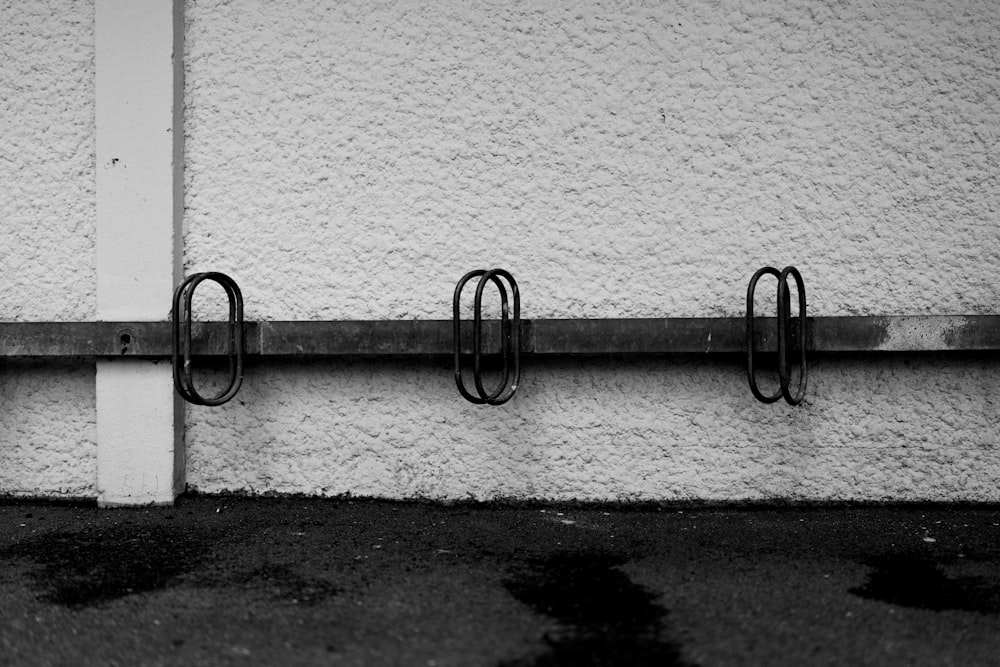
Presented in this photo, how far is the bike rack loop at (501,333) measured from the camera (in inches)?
120

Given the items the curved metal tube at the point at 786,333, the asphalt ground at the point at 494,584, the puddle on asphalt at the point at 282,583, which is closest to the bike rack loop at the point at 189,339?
the asphalt ground at the point at 494,584

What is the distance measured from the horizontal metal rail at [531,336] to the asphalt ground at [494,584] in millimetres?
690

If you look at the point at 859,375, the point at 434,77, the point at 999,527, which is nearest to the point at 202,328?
the point at 434,77

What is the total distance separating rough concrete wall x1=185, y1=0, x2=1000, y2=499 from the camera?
3.35m

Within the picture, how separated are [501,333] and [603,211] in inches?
27.3

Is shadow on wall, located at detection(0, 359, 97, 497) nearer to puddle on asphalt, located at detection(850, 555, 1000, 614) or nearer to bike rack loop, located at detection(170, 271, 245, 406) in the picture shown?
bike rack loop, located at detection(170, 271, 245, 406)

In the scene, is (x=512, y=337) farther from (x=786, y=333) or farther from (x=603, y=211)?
(x=786, y=333)

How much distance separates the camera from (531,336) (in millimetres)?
3297

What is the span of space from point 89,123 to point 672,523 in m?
3.03

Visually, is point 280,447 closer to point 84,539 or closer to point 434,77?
point 84,539

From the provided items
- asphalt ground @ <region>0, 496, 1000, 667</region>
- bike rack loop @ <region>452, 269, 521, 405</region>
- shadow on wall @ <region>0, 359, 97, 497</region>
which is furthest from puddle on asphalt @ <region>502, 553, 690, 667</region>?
shadow on wall @ <region>0, 359, 97, 497</region>

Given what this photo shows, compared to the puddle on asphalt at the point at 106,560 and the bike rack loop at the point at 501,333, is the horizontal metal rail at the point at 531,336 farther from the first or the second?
the puddle on asphalt at the point at 106,560

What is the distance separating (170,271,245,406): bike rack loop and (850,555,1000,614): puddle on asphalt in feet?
7.75

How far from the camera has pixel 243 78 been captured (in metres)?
3.49
